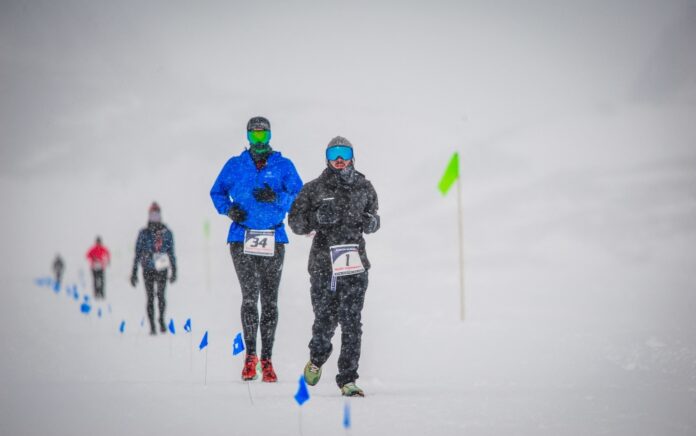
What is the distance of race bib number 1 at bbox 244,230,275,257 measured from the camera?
16.0 ft

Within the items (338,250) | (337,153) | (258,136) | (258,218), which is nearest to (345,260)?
(338,250)

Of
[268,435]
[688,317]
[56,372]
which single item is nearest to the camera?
[268,435]

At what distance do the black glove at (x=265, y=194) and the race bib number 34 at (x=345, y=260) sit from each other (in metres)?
1.04

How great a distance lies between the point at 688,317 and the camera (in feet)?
32.5

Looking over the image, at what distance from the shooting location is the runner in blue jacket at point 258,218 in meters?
4.93

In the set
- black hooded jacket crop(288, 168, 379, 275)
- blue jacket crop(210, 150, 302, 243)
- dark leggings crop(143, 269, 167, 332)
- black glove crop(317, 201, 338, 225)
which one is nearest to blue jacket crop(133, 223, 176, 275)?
dark leggings crop(143, 269, 167, 332)

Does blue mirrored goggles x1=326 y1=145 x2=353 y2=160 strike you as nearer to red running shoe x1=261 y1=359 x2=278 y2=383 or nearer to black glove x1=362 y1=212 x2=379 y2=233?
black glove x1=362 y1=212 x2=379 y2=233

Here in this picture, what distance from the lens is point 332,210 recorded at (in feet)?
14.0

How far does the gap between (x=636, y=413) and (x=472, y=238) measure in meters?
45.5

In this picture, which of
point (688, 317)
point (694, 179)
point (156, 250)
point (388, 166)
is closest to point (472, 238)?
point (694, 179)

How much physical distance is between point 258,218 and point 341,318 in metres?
1.36

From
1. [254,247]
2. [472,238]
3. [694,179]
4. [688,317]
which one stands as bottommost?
[688,317]

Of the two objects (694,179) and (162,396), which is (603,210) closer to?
(694,179)

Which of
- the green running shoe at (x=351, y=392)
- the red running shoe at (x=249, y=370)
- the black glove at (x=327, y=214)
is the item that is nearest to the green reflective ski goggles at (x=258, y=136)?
the black glove at (x=327, y=214)
